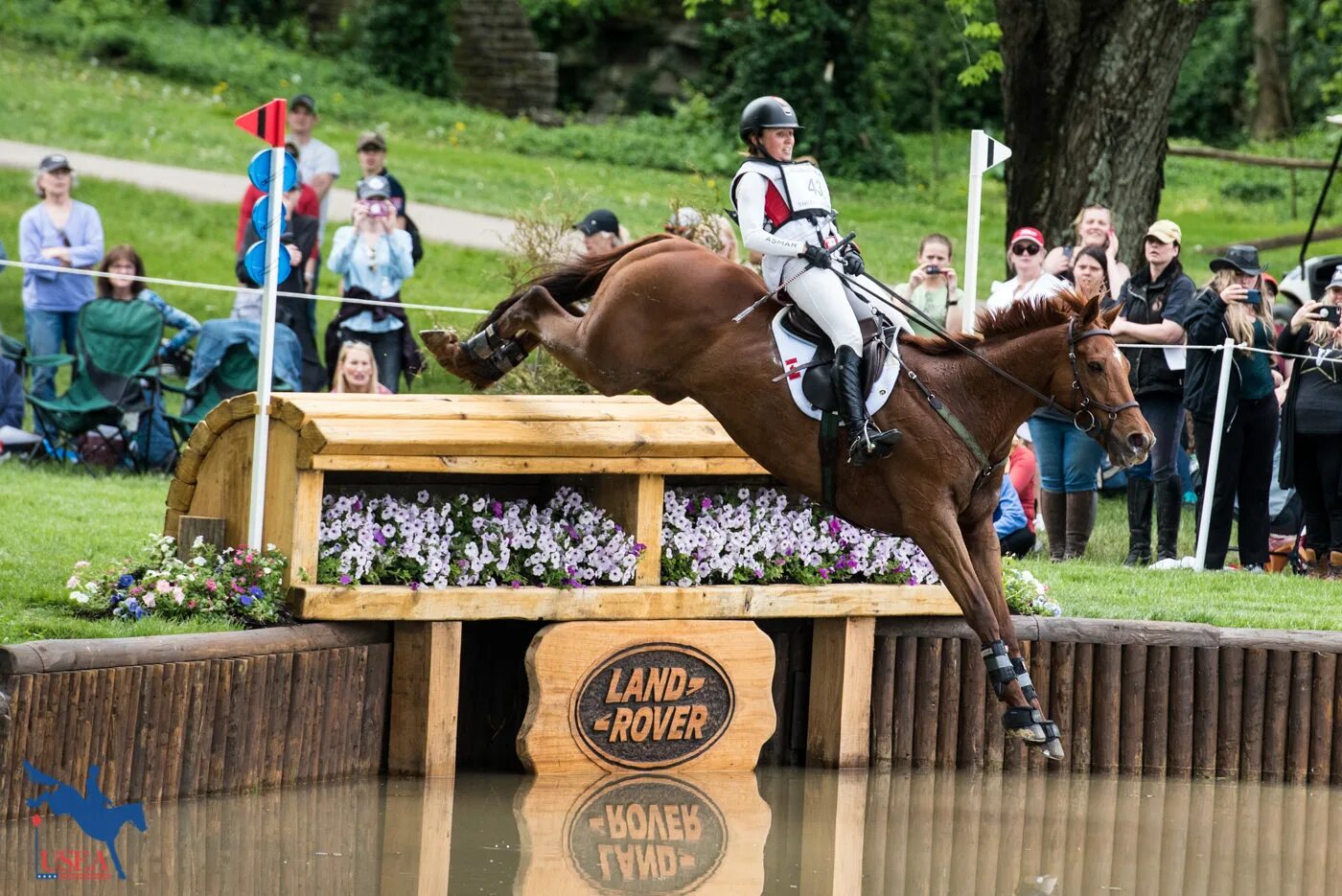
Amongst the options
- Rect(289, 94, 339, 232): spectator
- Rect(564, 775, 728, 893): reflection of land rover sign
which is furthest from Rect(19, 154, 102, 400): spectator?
Rect(564, 775, 728, 893): reflection of land rover sign

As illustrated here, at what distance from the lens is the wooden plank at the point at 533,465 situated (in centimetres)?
750

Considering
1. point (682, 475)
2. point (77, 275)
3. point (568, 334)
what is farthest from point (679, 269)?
point (77, 275)

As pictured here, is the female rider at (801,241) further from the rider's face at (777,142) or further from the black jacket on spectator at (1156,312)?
the black jacket on spectator at (1156,312)

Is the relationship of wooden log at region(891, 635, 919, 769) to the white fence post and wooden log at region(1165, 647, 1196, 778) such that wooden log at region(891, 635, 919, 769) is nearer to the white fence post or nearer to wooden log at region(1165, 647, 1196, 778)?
wooden log at region(1165, 647, 1196, 778)

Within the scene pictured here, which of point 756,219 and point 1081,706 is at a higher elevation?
point 756,219

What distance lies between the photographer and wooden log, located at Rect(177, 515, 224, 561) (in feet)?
25.9

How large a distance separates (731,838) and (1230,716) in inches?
108

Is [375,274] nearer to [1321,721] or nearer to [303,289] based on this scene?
[303,289]

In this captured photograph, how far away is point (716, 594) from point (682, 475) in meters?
0.62

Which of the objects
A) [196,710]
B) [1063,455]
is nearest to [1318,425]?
[1063,455]

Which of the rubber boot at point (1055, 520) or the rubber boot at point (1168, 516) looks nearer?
the rubber boot at point (1168, 516)

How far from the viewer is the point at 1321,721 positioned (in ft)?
28.3

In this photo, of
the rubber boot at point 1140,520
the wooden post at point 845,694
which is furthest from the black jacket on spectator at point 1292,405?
the wooden post at point 845,694

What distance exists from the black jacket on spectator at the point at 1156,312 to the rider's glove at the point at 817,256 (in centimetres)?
372
